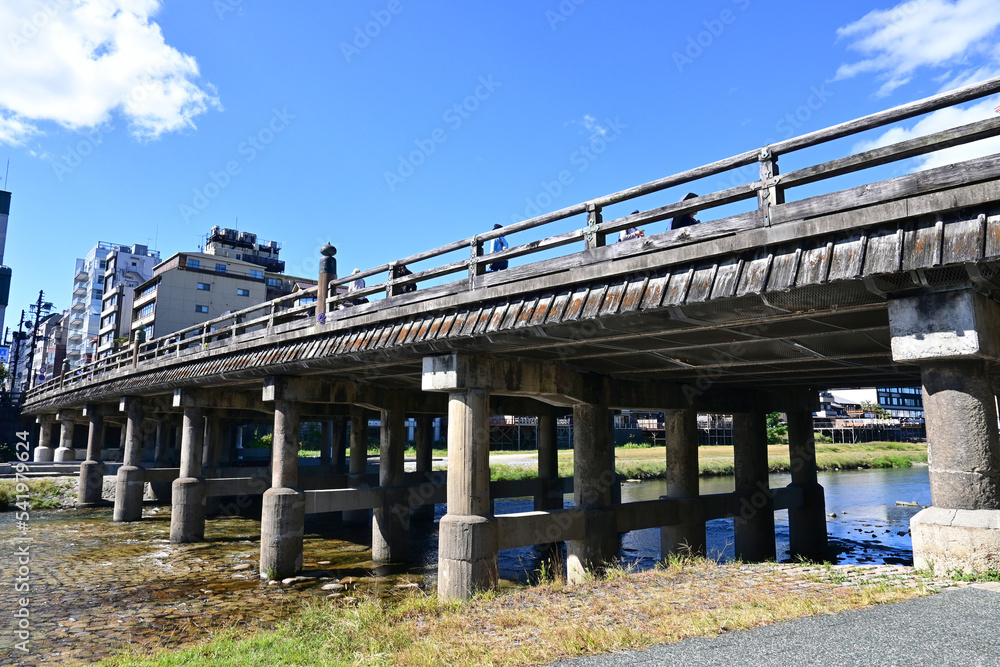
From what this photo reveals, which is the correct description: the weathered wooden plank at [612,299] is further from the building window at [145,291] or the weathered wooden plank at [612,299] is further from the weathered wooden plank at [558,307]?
the building window at [145,291]

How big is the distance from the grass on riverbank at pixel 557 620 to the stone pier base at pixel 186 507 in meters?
12.8

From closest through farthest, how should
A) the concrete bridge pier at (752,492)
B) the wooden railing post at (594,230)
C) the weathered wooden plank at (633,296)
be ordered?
the weathered wooden plank at (633,296) < the wooden railing post at (594,230) < the concrete bridge pier at (752,492)

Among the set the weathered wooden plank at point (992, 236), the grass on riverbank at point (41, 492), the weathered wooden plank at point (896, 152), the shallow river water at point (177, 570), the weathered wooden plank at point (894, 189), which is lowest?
the shallow river water at point (177, 570)

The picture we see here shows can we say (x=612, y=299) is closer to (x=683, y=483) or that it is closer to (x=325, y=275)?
(x=325, y=275)

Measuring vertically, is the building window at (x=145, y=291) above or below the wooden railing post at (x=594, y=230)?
above

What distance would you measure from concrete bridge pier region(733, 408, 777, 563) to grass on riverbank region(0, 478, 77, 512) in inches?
1233

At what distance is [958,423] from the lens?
642 cm

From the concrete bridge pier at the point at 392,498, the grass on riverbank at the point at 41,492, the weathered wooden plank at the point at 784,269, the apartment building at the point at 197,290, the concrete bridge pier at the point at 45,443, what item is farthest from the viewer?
the apartment building at the point at 197,290

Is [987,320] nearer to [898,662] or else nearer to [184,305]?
[898,662]

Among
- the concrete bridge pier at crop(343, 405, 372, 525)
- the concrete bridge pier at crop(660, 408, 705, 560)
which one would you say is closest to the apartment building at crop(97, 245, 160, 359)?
the concrete bridge pier at crop(343, 405, 372, 525)

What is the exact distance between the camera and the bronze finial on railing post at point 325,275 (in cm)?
1476

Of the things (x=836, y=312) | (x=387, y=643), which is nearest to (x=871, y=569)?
(x=836, y=312)

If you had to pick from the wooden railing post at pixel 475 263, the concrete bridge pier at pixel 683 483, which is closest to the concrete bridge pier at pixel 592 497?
the concrete bridge pier at pixel 683 483

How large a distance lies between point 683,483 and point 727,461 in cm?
4090
